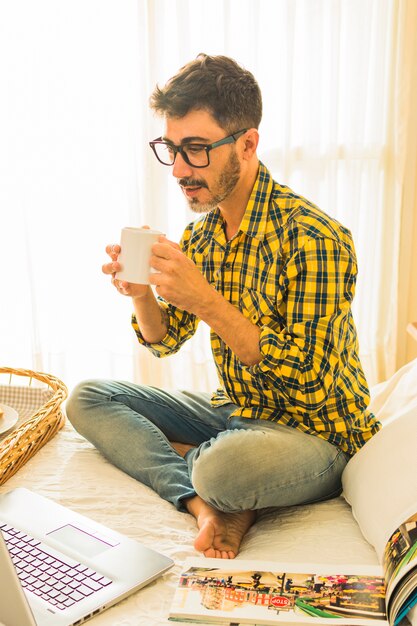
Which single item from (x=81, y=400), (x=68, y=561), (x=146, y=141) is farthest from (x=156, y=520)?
(x=146, y=141)

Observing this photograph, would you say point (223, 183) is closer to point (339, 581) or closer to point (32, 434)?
point (32, 434)

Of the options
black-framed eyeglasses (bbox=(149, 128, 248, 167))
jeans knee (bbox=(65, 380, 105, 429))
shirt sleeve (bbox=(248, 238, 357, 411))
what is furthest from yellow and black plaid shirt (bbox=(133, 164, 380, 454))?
jeans knee (bbox=(65, 380, 105, 429))

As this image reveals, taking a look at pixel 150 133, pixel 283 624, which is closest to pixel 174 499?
pixel 283 624

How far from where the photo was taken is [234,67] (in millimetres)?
1647

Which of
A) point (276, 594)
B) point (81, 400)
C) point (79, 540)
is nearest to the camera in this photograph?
point (276, 594)

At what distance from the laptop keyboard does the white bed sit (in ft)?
0.18

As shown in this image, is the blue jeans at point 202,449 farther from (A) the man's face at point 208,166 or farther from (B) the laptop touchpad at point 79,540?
(A) the man's face at point 208,166

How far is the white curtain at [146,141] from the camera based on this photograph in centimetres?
274

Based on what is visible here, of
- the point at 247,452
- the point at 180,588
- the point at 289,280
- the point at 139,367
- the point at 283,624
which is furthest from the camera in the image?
the point at 139,367

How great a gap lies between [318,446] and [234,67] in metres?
0.85

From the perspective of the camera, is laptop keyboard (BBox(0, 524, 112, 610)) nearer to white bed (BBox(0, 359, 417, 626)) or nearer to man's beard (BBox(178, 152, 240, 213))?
white bed (BBox(0, 359, 417, 626))

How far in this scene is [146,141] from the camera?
2838mm

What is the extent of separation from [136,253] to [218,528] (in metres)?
0.54

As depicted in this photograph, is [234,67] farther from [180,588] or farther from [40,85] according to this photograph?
[40,85]
